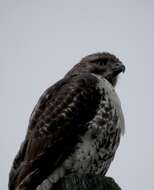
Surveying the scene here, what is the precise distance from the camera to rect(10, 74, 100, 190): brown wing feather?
5387 millimetres

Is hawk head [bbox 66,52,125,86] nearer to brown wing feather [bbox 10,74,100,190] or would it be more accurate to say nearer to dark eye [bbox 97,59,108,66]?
dark eye [bbox 97,59,108,66]

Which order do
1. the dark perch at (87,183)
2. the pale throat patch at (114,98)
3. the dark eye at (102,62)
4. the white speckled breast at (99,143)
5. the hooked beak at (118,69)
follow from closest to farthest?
the dark perch at (87,183) < the white speckled breast at (99,143) < the pale throat patch at (114,98) < the hooked beak at (118,69) < the dark eye at (102,62)

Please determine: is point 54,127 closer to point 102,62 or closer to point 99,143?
point 99,143

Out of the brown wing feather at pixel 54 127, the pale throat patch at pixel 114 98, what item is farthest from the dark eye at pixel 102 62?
the brown wing feather at pixel 54 127

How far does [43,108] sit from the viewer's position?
239 inches

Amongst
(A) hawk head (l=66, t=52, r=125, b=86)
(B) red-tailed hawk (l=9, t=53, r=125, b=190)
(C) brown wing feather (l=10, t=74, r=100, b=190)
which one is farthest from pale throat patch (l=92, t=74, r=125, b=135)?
(A) hawk head (l=66, t=52, r=125, b=86)

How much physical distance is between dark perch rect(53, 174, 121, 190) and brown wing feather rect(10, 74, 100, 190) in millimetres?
593

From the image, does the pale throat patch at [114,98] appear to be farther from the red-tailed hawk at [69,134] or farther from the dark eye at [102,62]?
the dark eye at [102,62]

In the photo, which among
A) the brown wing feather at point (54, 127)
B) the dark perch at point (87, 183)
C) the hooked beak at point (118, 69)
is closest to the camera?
the dark perch at point (87, 183)

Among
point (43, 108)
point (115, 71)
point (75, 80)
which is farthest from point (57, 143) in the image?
point (115, 71)

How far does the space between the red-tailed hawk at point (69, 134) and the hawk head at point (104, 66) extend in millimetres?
781

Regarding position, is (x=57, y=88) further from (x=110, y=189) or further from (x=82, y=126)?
(x=110, y=189)

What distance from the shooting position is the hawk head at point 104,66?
24.0 ft

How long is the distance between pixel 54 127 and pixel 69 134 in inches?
6.9
